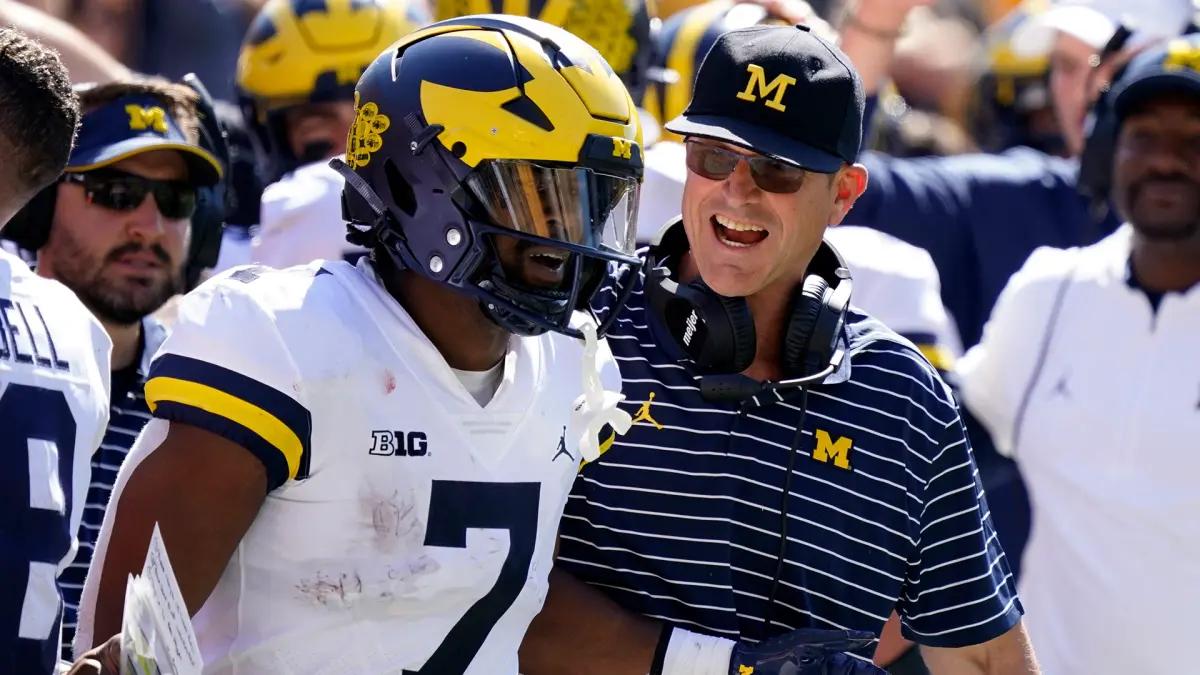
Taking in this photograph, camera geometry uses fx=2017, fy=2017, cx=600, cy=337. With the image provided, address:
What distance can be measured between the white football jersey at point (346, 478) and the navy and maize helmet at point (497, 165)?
14 cm

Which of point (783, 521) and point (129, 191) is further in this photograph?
point (129, 191)

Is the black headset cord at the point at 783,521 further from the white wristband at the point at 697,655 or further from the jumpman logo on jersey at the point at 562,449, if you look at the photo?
the jumpman logo on jersey at the point at 562,449

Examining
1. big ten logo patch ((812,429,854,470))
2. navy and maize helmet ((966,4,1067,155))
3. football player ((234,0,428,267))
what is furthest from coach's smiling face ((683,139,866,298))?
navy and maize helmet ((966,4,1067,155))

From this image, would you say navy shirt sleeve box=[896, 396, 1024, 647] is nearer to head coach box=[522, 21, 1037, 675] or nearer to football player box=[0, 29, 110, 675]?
head coach box=[522, 21, 1037, 675]

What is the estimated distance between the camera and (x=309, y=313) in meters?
3.02

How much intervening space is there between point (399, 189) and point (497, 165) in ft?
0.60

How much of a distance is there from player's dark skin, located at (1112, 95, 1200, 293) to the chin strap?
7.99 ft

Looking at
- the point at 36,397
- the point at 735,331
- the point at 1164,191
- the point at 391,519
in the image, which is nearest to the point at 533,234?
the point at 391,519

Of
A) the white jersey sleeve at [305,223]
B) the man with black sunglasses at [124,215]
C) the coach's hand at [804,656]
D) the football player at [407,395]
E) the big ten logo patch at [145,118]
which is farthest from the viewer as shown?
the white jersey sleeve at [305,223]

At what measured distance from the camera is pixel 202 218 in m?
4.57

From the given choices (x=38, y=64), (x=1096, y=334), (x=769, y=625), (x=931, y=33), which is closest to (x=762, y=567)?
(x=769, y=625)

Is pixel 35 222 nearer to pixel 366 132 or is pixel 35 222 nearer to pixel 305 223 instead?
pixel 305 223

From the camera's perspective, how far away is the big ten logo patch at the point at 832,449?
146 inches

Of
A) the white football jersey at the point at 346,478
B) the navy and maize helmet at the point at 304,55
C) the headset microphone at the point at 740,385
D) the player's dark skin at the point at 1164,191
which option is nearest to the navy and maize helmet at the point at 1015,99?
the player's dark skin at the point at 1164,191
